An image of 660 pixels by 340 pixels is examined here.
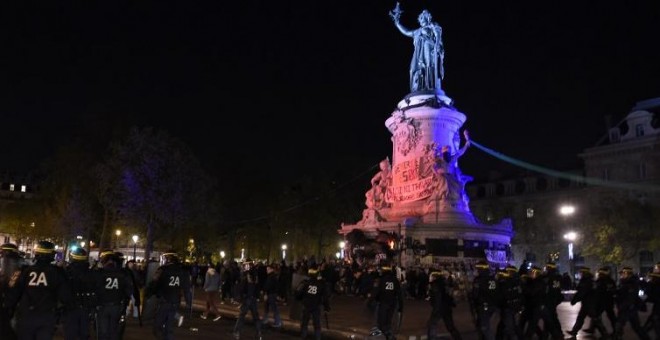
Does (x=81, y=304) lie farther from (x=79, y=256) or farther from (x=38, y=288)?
(x=38, y=288)

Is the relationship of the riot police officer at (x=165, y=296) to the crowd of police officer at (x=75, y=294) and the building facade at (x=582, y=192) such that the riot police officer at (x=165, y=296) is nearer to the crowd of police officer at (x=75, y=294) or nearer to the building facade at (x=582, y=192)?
the crowd of police officer at (x=75, y=294)

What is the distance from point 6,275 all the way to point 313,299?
621cm

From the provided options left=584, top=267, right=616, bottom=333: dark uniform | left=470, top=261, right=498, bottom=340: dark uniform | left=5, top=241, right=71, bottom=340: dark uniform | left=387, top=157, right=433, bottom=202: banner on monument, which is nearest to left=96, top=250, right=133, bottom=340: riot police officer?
left=5, top=241, right=71, bottom=340: dark uniform

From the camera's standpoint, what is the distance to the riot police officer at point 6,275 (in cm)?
882

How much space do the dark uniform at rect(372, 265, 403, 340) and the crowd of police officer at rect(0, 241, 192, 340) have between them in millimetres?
4219

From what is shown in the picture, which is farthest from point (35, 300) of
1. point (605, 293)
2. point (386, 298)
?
point (605, 293)

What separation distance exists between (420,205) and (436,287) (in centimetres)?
2137

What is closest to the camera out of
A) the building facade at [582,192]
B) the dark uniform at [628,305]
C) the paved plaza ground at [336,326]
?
the dark uniform at [628,305]

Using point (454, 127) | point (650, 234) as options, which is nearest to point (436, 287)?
A: point (454, 127)

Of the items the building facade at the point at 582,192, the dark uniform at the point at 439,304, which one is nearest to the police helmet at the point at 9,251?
the dark uniform at the point at 439,304

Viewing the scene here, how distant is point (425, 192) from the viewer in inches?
1405

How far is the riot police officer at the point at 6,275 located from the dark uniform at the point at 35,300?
0.38ft

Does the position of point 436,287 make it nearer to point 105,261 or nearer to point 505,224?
point 105,261

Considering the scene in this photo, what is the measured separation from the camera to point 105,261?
1152 centimetres
